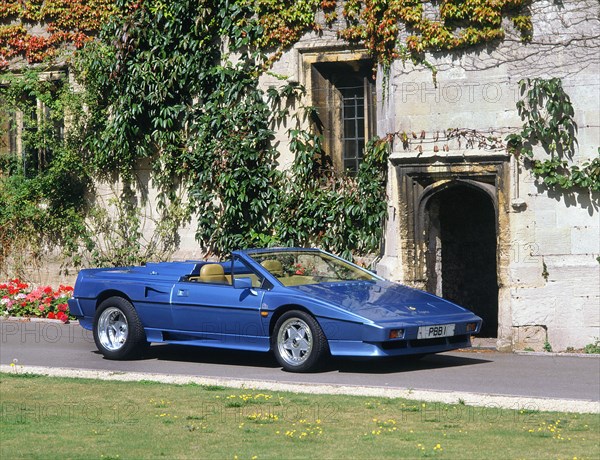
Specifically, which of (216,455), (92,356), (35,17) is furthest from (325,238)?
(216,455)

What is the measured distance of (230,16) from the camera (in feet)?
63.3

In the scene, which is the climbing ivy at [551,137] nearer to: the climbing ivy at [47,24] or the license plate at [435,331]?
the license plate at [435,331]

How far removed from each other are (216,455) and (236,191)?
446 inches

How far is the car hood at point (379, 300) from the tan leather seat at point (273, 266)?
1.52 feet

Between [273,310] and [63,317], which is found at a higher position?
[273,310]

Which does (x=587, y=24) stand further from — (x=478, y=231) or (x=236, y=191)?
(x=236, y=191)

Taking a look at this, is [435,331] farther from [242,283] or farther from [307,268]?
[242,283]

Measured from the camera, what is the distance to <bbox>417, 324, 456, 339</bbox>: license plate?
12.7 m

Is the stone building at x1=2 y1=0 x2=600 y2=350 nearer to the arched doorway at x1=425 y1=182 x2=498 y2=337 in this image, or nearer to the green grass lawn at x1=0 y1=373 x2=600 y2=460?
the arched doorway at x1=425 y1=182 x2=498 y2=337

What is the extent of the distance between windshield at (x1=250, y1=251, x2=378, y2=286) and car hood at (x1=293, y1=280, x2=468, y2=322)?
0.72 ft

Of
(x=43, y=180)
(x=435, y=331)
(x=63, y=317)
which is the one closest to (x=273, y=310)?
A: (x=435, y=331)

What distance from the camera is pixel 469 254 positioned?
18.9 m

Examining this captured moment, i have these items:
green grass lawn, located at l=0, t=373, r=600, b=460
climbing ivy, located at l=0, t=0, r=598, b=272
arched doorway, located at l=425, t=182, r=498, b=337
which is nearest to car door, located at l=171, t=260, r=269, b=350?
green grass lawn, located at l=0, t=373, r=600, b=460

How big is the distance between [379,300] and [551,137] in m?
4.34
